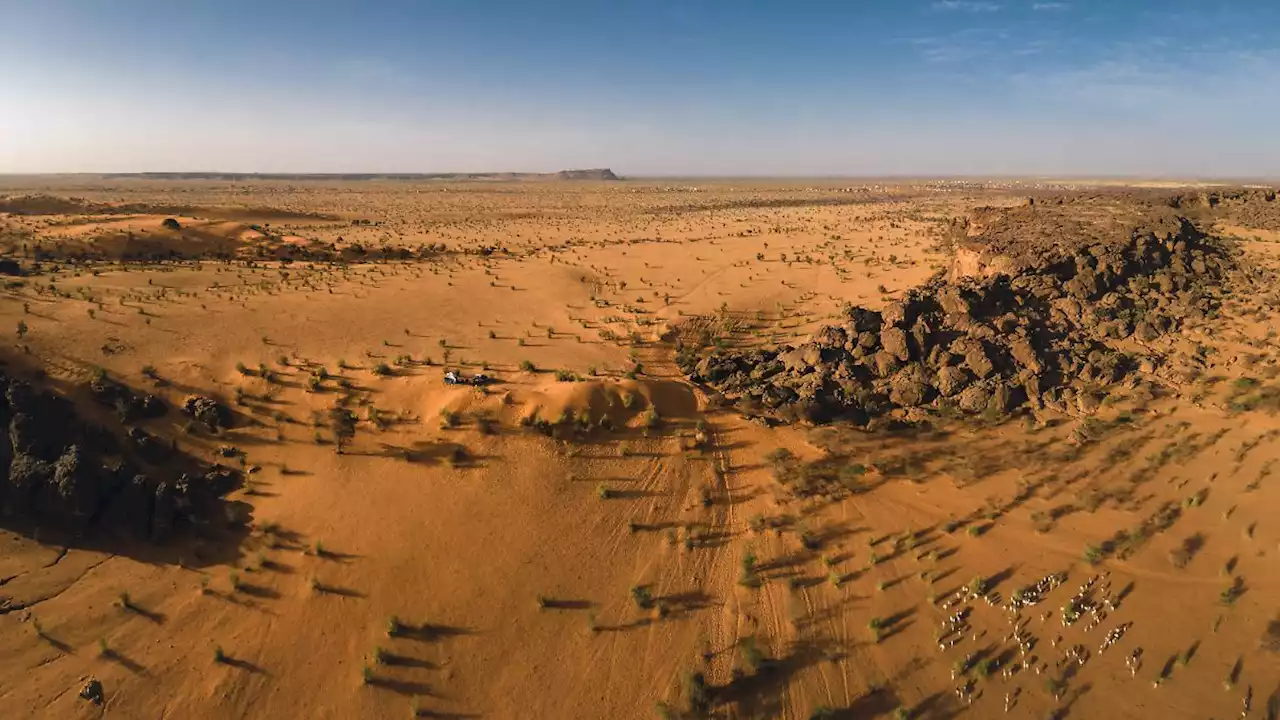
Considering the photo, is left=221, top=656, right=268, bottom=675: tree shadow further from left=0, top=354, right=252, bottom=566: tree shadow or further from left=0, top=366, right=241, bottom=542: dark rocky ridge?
left=0, top=366, right=241, bottom=542: dark rocky ridge

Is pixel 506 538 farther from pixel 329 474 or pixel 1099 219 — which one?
pixel 1099 219

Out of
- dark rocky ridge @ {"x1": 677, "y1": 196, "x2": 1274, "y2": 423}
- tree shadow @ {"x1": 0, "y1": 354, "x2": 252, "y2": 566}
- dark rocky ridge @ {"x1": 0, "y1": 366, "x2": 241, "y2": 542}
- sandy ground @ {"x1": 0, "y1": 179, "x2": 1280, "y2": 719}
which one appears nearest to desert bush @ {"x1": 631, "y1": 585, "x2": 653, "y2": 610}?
sandy ground @ {"x1": 0, "y1": 179, "x2": 1280, "y2": 719}

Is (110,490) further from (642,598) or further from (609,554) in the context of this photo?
(642,598)

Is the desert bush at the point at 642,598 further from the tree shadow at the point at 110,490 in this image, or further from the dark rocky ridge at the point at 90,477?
the dark rocky ridge at the point at 90,477

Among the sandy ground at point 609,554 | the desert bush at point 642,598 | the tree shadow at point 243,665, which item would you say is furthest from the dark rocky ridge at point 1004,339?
the tree shadow at point 243,665

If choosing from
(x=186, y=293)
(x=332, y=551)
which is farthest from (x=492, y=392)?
(x=186, y=293)

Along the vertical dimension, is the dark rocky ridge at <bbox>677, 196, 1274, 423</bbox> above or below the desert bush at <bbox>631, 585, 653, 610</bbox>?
above
